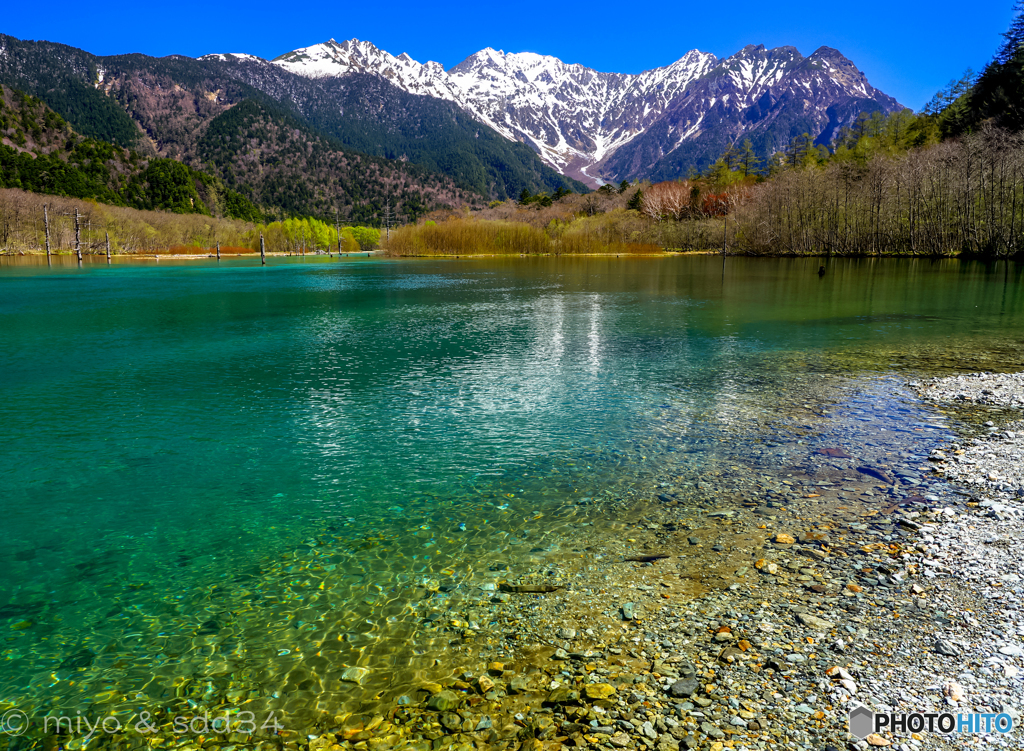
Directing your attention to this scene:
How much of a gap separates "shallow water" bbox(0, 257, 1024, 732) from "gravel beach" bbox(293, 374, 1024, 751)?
504 mm

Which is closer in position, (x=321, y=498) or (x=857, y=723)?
(x=857, y=723)

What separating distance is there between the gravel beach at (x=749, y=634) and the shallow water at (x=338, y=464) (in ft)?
1.65

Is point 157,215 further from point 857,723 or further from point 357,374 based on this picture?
point 857,723

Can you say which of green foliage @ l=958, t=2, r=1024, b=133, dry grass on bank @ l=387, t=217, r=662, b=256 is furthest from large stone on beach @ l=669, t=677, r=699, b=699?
dry grass on bank @ l=387, t=217, r=662, b=256

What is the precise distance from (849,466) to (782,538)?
3.08 meters

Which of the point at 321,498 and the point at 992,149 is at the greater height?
the point at 992,149

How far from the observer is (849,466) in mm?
9070

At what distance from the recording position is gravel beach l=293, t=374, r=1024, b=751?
4133mm

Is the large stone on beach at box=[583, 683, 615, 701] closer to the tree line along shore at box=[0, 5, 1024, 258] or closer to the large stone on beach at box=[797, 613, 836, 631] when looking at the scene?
the large stone on beach at box=[797, 613, 836, 631]

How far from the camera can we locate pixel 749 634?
508 centimetres

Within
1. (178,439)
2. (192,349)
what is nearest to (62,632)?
(178,439)

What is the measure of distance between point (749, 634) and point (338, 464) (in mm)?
6724

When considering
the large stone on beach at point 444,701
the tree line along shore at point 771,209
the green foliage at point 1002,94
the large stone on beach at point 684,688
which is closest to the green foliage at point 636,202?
the tree line along shore at point 771,209

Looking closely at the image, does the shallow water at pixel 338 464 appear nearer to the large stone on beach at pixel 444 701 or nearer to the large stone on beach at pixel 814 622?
the large stone on beach at pixel 444 701
